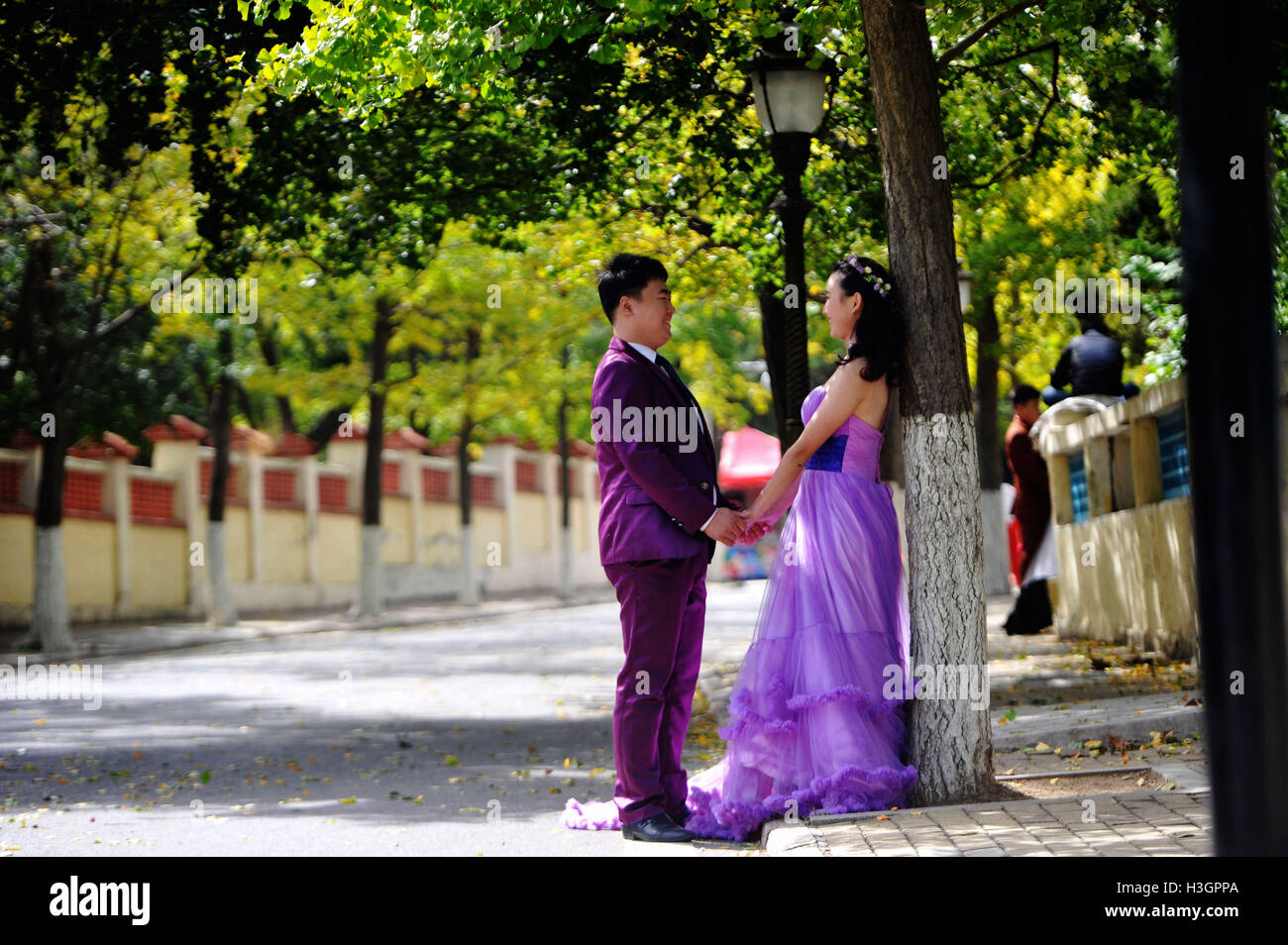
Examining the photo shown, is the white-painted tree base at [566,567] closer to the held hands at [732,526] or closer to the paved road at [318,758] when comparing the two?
the paved road at [318,758]

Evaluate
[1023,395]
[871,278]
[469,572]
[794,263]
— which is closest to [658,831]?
[871,278]

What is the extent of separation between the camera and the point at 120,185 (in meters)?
20.3

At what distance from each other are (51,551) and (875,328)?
16562 millimetres

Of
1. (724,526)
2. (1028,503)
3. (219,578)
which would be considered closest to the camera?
(724,526)

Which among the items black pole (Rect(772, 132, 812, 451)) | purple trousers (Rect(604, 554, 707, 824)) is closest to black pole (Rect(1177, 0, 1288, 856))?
purple trousers (Rect(604, 554, 707, 824))

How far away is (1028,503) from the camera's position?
51.0ft

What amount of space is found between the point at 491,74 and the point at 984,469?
14385 mm

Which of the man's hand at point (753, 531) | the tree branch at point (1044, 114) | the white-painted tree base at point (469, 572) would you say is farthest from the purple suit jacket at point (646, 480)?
the white-painted tree base at point (469, 572)

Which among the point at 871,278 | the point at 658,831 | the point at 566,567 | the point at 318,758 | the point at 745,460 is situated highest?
the point at 745,460

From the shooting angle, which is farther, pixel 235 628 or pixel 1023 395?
pixel 235 628

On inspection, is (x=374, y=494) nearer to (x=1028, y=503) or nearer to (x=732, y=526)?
(x=1028, y=503)

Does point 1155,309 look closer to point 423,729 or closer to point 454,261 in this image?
point 423,729

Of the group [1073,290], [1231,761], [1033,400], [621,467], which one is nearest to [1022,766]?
[621,467]

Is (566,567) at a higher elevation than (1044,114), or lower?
lower
